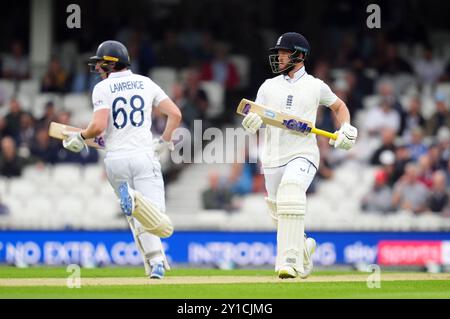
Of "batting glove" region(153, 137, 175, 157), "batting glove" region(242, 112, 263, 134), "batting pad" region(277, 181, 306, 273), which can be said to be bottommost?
"batting pad" region(277, 181, 306, 273)

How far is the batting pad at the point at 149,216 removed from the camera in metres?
10.5

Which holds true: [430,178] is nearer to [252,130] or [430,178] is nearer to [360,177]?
[360,177]

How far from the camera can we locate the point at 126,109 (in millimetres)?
10672

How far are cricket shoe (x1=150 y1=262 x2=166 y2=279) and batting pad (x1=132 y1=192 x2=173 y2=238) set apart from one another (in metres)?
0.35

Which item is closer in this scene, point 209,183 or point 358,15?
point 209,183

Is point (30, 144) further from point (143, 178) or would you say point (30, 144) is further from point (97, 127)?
point (97, 127)

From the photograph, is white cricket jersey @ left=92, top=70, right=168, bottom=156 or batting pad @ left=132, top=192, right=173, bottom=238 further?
white cricket jersey @ left=92, top=70, right=168, bottom=156

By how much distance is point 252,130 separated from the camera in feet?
34.9

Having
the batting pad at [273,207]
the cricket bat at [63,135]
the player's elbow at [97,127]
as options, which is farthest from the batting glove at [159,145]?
the batting pad at [273,207]

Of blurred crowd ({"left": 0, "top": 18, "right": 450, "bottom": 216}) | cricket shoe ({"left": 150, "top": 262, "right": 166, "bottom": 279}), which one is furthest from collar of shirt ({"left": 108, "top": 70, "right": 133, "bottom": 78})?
blurred crowd ({"left": 0, "top": 18, "right": 450, "bottom": 216})

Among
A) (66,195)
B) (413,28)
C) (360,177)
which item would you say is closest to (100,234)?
(66,195)

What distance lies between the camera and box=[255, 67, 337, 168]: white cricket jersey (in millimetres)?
10812

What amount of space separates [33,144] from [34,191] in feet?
2.82

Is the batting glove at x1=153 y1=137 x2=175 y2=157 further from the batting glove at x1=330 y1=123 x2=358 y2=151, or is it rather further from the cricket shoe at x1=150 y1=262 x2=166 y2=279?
the batting glove at x1=330 y1=123 x2=358 y2=151
